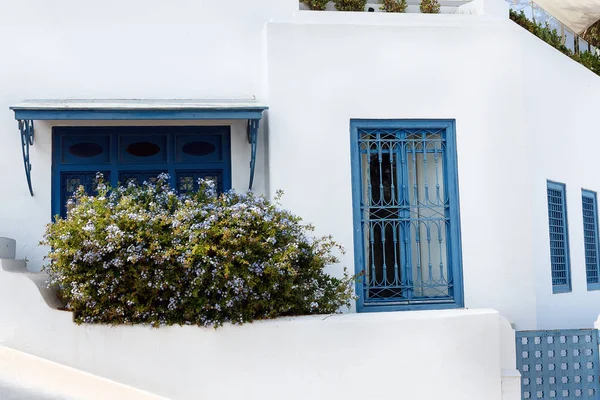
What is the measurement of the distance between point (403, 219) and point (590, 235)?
180 inches

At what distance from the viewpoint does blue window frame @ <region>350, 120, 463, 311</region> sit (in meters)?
8.14

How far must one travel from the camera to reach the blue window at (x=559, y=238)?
10000 millimetres

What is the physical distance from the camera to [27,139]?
7.95 metres

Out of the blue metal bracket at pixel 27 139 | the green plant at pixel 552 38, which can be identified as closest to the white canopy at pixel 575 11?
the green plant at pixel 552 38

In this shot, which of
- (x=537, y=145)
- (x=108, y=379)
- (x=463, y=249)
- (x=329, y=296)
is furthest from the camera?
(x=537, y=145)

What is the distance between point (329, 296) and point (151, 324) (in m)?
1.76

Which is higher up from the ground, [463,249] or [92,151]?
[92,151]

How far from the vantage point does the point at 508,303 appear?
826cm

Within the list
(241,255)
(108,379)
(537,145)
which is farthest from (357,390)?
(537,145)

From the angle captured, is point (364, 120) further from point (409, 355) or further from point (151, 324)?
point (151, 324)

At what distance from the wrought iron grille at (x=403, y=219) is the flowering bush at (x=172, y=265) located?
1769mm

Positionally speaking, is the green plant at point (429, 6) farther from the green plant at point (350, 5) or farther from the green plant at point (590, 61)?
the green plant at point (590, 61)

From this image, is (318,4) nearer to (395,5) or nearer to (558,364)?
(395,5)

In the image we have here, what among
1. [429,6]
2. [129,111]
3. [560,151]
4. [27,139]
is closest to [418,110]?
[429,6]
